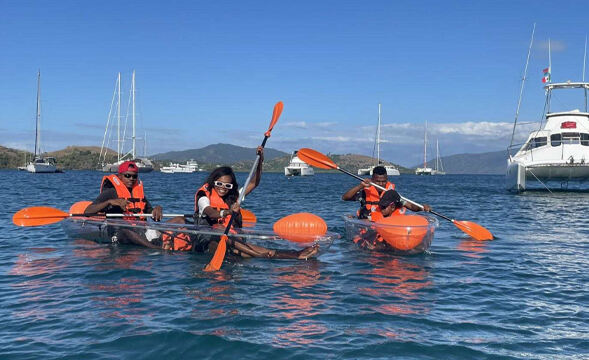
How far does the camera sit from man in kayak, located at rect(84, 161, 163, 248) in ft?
34.9

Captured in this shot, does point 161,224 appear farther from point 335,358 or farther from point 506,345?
point 506,345

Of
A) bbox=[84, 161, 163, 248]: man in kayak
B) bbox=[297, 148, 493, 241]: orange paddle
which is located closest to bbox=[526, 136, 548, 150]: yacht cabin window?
bbox=[297, 148, 493, 241]: orange paddle

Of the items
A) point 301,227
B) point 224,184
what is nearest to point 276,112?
point 224,184

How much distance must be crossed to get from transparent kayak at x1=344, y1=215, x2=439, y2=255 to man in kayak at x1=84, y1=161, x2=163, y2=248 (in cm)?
445

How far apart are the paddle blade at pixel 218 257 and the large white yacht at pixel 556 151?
2911cm

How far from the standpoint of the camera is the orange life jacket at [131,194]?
36.0 feet

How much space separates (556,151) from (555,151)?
71 mm

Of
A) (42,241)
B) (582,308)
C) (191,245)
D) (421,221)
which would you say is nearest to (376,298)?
(582,308)

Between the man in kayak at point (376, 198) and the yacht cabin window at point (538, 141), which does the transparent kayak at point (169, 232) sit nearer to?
the man in kayak at point (376, 198)

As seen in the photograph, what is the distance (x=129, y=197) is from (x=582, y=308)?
8.85 metres

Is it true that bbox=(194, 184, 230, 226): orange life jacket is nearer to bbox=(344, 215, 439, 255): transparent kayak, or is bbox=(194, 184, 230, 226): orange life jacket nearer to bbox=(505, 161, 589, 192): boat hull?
bbox=(344, 215, 439, 255): transparent kayak

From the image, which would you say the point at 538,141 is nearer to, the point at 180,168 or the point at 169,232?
the point at 169,232

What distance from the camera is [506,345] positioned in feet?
17.6

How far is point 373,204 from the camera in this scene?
11.7m
